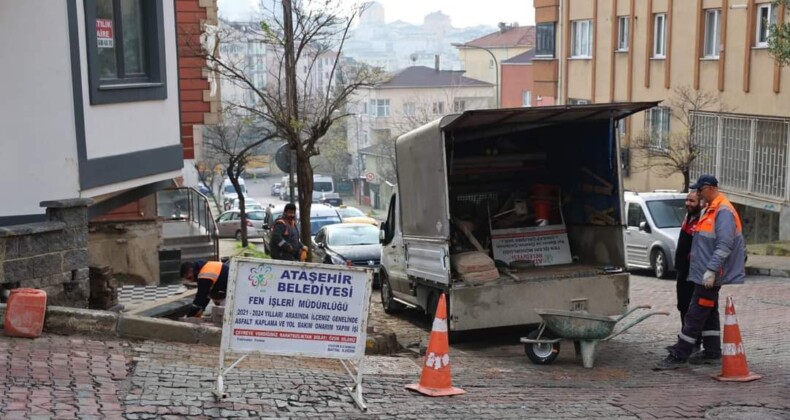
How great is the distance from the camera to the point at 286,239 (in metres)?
14.6

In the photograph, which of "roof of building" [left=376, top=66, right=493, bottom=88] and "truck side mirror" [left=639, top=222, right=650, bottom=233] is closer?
"truck side mirror" [left=639, top=222, right=650, bottom=233]

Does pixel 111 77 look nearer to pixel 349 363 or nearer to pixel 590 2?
pixel 349 363

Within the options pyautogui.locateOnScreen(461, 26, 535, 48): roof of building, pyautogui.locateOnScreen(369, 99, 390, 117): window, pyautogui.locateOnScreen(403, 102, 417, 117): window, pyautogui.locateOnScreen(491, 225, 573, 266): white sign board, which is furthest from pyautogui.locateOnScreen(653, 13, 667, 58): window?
pyautogui.locateOnScreen(369, 99, 390, 117): window

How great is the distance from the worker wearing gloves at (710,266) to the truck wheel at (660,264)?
33.0ft

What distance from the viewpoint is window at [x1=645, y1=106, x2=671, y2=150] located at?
1155 inches

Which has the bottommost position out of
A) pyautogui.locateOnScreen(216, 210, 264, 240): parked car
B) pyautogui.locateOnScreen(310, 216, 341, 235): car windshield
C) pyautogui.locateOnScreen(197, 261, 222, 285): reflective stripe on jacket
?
pyautogui.locateOnScreen(216, 210, 264, 240): parked car

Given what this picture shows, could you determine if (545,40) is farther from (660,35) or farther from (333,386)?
(333,386)

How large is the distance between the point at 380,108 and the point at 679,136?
57.7m

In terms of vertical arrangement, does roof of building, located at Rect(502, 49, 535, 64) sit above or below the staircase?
above

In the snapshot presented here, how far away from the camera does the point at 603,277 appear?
11.3 m

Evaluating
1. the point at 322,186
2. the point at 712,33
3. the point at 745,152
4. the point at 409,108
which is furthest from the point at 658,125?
the point at 409,108

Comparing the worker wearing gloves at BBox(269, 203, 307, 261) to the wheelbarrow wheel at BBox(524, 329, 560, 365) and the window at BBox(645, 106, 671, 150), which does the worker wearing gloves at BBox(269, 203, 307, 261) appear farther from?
the window at BBox(645, 106, 671, 150)

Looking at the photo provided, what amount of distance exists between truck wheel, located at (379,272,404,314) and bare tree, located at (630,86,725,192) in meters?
13.2

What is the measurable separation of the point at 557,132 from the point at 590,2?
25584mm
